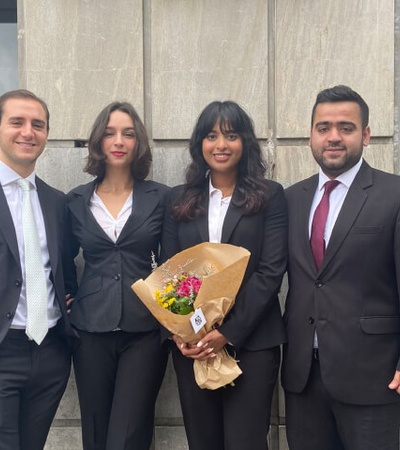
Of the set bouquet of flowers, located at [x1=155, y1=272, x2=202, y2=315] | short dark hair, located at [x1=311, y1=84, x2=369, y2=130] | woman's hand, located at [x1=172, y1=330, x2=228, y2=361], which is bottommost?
woman's hand, located at [x1=172, y1=330, x2=228, y2=361]

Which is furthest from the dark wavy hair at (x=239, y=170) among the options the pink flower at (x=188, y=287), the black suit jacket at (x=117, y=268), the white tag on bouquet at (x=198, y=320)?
the white tag on bouquet at (x=198, y=320)

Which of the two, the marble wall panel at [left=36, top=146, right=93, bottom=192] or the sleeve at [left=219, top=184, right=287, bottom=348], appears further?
the marble wall panel at [left=36, top=146, right=93, bottom=192]

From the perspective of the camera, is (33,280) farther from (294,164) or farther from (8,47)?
(8,47)

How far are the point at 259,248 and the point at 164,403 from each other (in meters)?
1.62

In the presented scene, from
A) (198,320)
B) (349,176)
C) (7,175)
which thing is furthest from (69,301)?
(349,176)

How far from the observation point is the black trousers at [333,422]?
3035 millimetres

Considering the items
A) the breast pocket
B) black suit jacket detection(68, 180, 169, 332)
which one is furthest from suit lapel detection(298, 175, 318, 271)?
→ black suit jacket detection(68, 180, 169, 332)

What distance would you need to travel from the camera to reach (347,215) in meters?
3.09

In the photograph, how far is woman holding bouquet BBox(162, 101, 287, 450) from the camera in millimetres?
3271

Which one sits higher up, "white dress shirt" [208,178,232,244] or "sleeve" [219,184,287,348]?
"white dress shirt" [208,178,232,244]

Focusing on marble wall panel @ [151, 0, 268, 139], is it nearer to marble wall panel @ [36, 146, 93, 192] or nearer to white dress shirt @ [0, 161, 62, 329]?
marble wall panel @ [36, 146, 93, 192]

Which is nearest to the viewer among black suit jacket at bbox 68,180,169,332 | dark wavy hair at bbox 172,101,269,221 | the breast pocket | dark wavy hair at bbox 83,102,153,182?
the breast pocket

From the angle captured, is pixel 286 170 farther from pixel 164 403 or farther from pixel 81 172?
pixel 164 403

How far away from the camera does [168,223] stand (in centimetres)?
358
